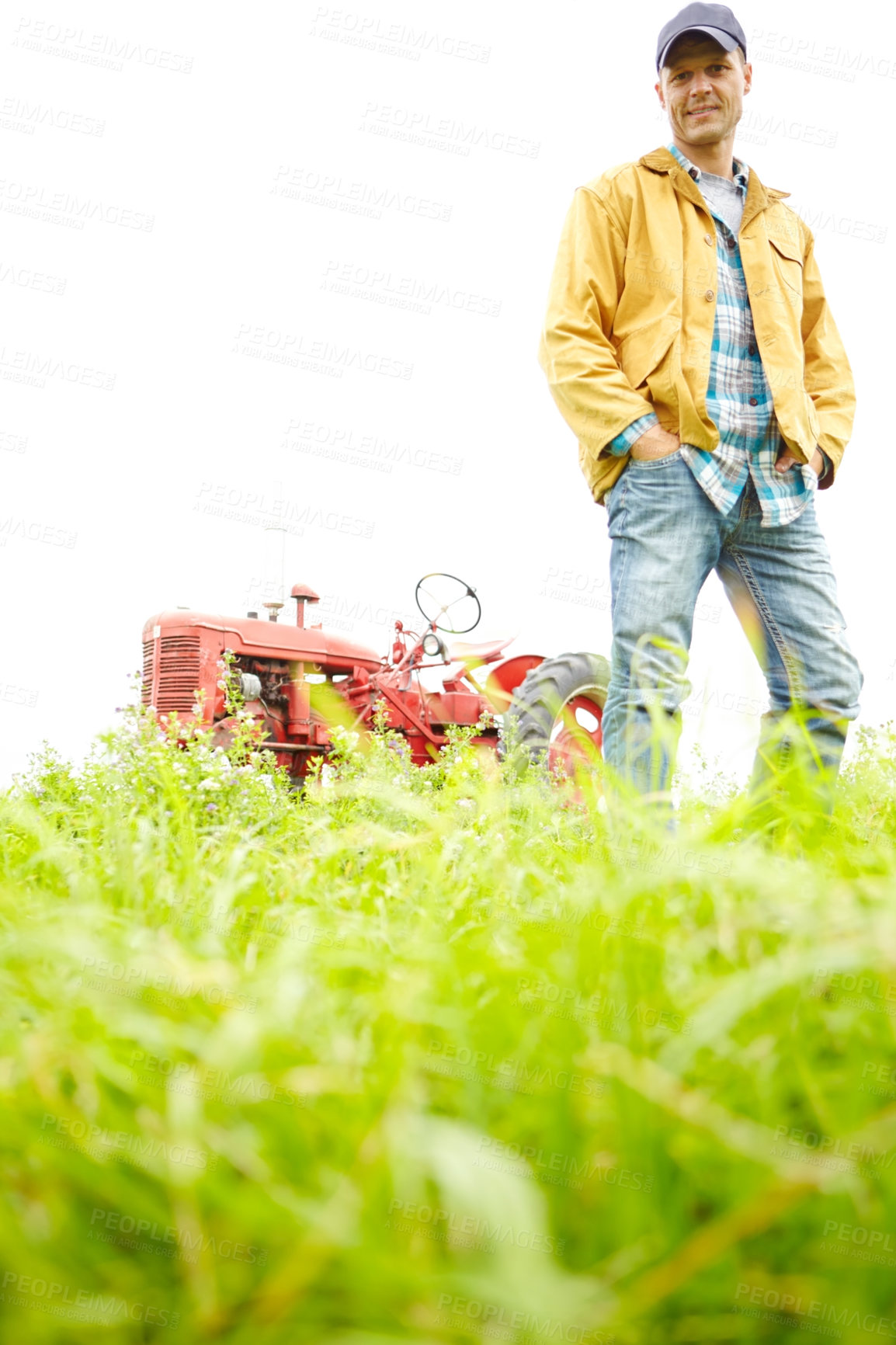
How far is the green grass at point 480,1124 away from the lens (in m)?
0.76

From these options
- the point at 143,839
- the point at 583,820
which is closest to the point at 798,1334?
the point at 143,839

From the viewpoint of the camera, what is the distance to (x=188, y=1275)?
807 millimetres

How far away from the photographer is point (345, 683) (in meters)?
6.01

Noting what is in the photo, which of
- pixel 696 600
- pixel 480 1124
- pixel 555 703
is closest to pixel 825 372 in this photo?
pixel 696 600

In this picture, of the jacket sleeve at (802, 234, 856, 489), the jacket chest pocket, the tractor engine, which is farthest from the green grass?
the tractor engine

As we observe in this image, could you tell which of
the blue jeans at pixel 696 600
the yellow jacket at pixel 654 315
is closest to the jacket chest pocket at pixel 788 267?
the yellow jacket at pixel 654 315

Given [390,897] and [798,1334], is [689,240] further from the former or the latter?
[798,1334]

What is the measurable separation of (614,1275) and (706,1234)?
0.08 meters

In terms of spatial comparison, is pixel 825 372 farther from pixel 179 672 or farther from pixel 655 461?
pixel 179 672

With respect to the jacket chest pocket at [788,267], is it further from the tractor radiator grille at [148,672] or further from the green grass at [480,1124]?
the tractor radiator grille at [148,672]

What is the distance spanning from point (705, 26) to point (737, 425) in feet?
3.51

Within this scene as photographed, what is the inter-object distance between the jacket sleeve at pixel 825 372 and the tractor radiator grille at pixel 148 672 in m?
3.58

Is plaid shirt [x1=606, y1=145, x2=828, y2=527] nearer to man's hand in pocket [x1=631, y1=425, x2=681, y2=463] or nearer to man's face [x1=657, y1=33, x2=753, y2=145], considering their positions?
man's hand in pocket [x1=631, y1=425, x2=681, y2=463]

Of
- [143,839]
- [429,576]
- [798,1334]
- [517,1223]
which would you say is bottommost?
[798,1334]
